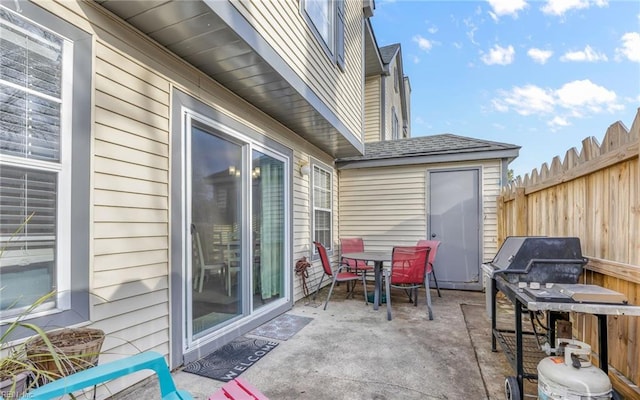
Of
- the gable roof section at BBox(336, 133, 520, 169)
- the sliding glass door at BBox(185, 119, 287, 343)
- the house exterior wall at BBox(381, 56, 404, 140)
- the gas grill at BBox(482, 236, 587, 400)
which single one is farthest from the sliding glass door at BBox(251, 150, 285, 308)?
the house exterior wall at BBox(381, 56, 404, 140)

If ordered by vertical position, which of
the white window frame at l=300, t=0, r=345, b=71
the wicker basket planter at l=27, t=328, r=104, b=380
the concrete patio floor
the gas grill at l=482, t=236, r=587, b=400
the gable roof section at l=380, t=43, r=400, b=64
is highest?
the gable roof section at l=380, t=43, r=400, b=64

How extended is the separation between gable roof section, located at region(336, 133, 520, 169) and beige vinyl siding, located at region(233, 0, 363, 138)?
0.81 meters

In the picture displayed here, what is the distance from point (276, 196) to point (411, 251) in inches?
Result: 76.3

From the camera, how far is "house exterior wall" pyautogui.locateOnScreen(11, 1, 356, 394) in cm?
212

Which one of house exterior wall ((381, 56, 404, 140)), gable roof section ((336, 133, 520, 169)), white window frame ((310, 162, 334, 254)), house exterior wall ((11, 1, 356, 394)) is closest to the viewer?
house exterior wall ((11, 1, 356, 394))

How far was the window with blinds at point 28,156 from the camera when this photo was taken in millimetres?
1755

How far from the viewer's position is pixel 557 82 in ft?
39.8

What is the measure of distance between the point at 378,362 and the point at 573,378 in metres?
1.50

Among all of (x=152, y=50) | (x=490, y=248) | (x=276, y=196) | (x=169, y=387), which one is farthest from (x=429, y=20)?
(x=169, y=387)

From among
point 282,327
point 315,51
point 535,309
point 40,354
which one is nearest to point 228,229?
point 282,327

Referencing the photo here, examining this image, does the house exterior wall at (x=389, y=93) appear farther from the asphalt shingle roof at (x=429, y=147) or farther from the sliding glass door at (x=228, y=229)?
the sliding glass door at (x=228, y=229)

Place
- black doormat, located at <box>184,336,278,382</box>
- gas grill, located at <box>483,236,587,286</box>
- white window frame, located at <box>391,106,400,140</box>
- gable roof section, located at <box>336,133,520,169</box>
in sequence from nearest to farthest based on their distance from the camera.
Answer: gas grill, located at <box>483,236,587,286</box> < black doormat, located at <box>184,336,278,382</box> < gable roof section, located at <box>336,133,520,169</box> < white window frame, located at <box>391,106,400,140</box>

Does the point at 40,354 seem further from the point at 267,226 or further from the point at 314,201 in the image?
the point at 314,201

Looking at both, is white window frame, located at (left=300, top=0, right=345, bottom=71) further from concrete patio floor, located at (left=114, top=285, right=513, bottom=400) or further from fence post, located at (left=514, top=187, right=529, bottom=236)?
concrete patio floor, located at (left=114, top=285, right=513, bottom=400)
